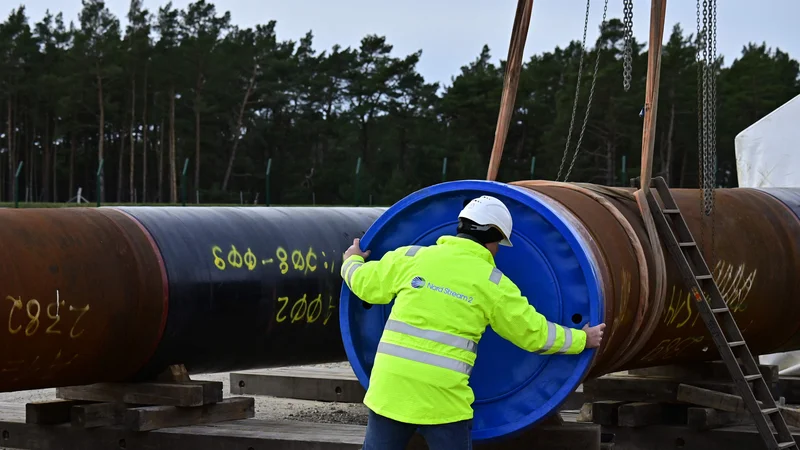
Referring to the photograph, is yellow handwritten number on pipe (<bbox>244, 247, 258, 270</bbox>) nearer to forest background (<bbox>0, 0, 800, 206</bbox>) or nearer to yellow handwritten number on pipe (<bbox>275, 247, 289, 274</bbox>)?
yellow handwritten number on pipe (<bbox>275, 247, 289, 274</bbox>)

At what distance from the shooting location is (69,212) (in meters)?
7.79

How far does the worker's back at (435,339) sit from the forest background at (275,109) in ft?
192

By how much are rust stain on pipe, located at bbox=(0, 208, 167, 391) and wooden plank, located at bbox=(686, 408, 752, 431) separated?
3.41m

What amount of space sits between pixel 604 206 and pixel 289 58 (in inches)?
2805

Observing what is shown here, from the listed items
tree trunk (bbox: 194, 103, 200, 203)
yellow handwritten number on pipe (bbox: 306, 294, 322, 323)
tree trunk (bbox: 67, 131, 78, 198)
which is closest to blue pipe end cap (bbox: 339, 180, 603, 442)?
yellow handwritten number on pipe (bbox: 306, 294, 322, 323)

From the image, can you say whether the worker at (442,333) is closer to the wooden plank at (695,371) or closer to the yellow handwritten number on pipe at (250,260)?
the yellow handwritten number on pipe at (250,260)

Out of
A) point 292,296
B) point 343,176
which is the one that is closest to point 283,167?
point 343,176

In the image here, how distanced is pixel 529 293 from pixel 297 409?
489 centimetres

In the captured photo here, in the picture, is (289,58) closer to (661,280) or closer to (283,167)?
(283,167)

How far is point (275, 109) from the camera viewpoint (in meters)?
77.3

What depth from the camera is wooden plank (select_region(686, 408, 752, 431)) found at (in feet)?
27.0

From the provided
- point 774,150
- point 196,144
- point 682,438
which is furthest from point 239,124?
point 682,438

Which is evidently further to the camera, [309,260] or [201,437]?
[309,260]

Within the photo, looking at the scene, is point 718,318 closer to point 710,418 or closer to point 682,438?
point 710,418
